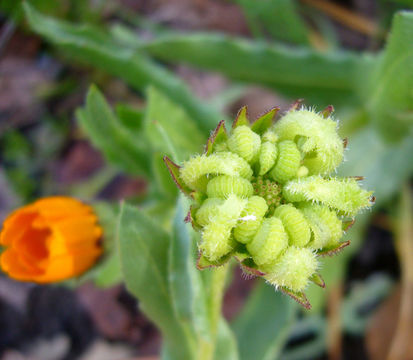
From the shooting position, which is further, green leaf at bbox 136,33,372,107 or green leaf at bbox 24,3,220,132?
green leaf at bbox 136,33,372,107

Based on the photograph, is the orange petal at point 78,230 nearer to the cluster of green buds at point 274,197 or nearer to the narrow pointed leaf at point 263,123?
the cluster of green buds at point 274,197

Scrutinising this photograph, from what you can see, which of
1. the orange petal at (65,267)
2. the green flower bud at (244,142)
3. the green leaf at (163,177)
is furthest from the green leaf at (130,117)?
the green flower bud at (244,142)

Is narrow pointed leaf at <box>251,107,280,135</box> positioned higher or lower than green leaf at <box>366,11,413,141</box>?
lower

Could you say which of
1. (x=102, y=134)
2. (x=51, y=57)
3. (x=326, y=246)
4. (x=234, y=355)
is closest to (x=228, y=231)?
(x=326, y=246)

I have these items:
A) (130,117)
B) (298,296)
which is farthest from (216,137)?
(130,117)

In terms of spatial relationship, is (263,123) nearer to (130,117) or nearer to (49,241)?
(49,241)

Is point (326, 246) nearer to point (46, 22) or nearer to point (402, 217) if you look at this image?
point (46, 22)

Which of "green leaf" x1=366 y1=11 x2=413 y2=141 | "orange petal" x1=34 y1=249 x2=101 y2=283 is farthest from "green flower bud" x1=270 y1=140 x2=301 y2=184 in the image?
"orange petal" x1=34 y1=249 x2=101 y2=283

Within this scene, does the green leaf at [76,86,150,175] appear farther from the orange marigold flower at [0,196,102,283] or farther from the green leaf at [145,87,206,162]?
the orange marigold flower at [0,196,102,283]
